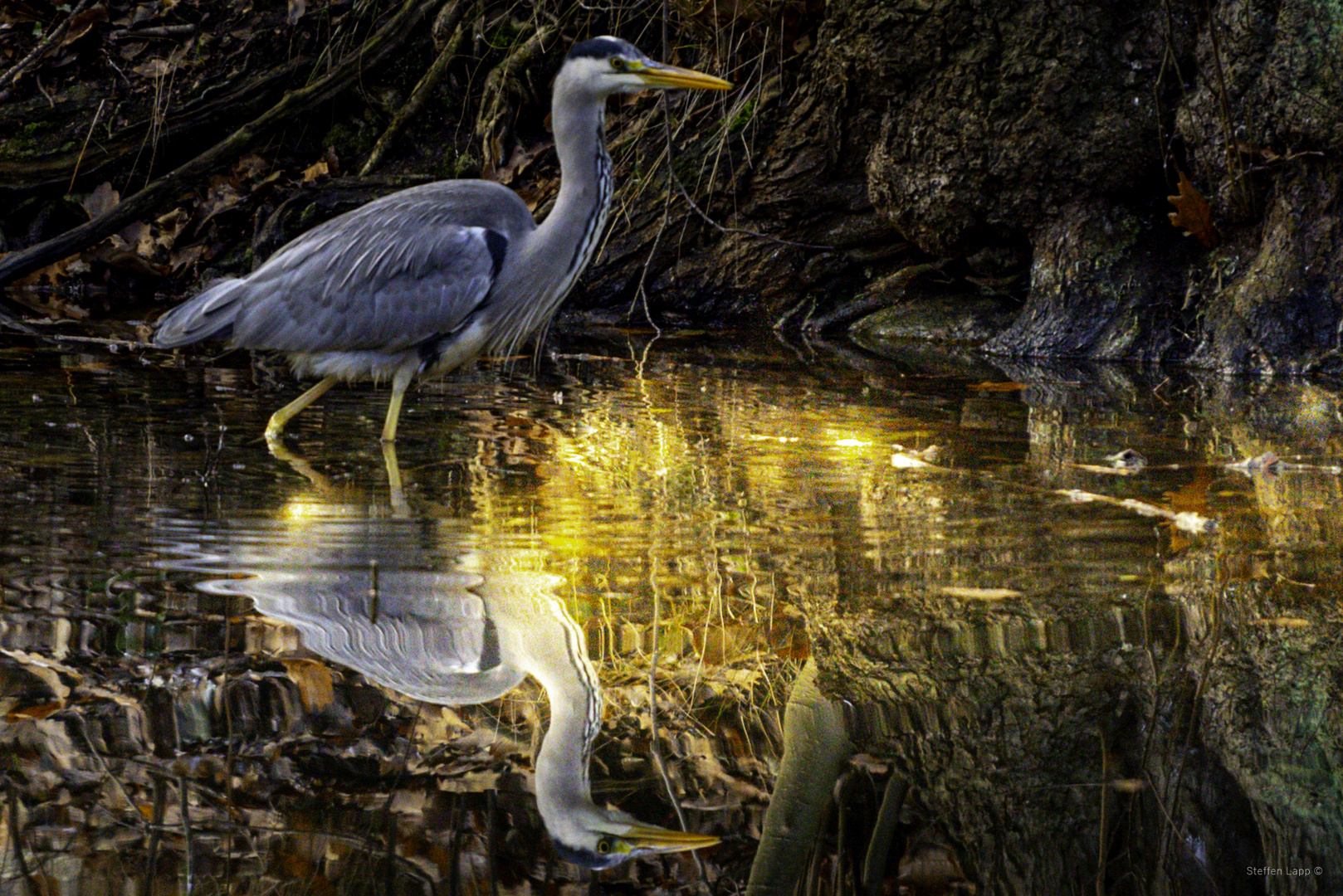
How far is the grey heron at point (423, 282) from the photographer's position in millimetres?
5305

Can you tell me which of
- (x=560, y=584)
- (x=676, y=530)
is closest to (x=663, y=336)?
(x=676, y=530)

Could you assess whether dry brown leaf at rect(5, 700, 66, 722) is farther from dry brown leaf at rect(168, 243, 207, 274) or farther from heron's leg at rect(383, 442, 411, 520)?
dry brown leaf at rect(168, 243, 207, 274)

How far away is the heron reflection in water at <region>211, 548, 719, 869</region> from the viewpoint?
1.94m

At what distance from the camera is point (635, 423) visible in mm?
5184

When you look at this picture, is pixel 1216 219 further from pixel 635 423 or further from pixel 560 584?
pixel 560 584

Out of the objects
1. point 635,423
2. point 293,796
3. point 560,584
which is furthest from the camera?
point 635,423

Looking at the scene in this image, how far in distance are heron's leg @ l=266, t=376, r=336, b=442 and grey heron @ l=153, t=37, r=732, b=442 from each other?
2cm

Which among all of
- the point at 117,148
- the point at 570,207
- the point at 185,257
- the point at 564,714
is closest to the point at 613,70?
the point at 570,207

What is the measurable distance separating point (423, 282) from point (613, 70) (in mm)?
1109

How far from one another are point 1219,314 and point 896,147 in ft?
6.49

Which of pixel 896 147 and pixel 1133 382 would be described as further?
pixel 896 147

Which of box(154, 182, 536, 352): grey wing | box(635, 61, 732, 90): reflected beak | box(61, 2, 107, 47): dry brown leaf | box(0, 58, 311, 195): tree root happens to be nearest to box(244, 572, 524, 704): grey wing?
box(154, 182, 536, 352): grey wing

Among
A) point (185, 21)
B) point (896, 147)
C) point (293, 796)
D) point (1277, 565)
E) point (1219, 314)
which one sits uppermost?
point (185, 21)

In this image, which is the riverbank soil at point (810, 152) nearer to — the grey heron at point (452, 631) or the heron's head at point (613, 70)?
the heron's head at point (613, 70)
